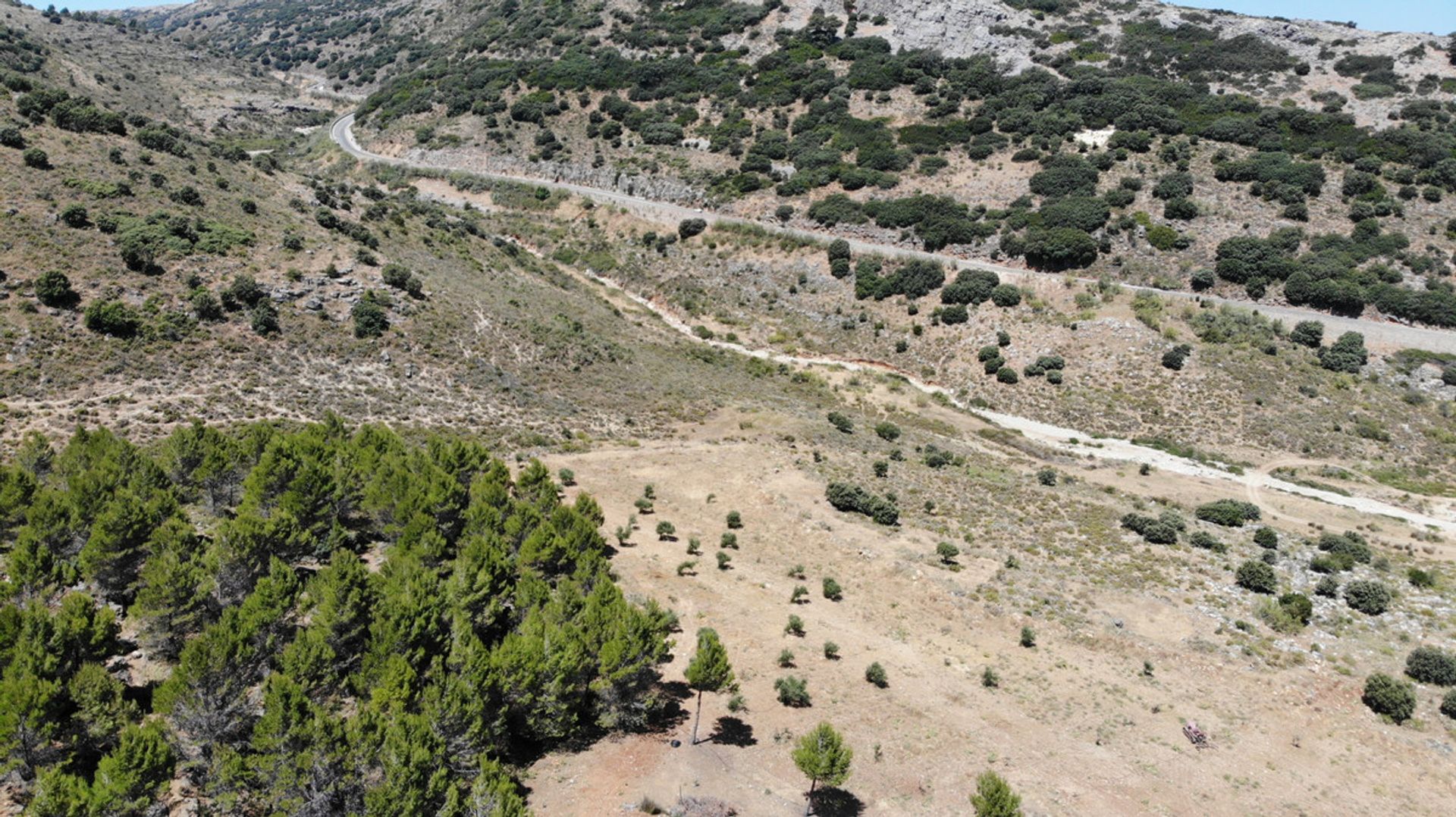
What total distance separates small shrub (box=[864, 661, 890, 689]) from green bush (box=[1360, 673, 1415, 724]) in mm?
18221

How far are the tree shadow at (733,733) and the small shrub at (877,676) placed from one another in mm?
5424

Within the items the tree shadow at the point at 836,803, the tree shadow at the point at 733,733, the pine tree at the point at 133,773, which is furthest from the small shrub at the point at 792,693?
the pine tree at the point at 133,773

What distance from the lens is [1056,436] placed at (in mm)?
61562

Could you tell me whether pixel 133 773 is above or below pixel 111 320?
below

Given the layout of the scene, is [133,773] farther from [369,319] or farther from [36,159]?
[36,159]

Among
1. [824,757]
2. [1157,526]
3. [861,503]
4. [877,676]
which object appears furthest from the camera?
[861,503]

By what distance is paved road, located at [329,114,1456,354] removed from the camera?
2598 inches

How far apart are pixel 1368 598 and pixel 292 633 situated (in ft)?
144

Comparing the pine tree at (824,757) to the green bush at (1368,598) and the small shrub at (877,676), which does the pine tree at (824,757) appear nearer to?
the small shrub at (877,676)

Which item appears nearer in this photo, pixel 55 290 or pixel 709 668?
pixel 709 668

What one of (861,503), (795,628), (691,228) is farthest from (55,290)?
(691,228)

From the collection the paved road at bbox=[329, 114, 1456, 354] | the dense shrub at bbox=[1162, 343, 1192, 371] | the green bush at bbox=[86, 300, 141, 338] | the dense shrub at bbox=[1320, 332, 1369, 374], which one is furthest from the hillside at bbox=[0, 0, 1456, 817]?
the dense shrub at bbox=[1162, 343, 1192, 371]

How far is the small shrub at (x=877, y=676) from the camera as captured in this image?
27766 millimetres

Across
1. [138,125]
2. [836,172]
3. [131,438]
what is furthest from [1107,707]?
[138,125]
